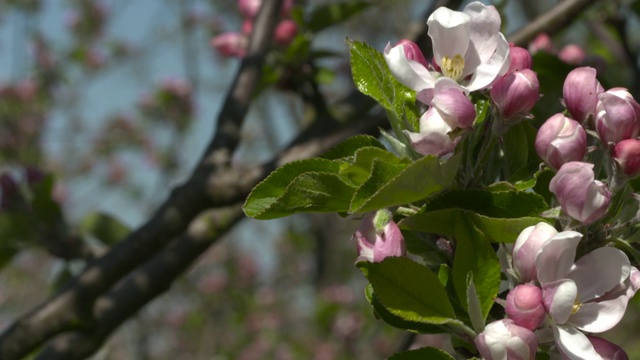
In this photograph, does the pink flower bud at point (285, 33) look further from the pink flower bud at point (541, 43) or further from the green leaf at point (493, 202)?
the green leaf at point (493, 202)

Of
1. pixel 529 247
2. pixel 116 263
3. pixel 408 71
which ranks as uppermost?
pixel 408 71

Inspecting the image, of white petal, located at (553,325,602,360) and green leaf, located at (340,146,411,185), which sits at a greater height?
green leaf, located at (340,146,411,185)

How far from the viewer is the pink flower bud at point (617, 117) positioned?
810 millimetres

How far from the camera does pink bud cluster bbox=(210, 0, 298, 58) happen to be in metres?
2.02

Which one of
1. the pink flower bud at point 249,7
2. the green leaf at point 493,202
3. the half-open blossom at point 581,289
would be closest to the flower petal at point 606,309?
the half-open blossom at point 581,289

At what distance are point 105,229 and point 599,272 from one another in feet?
5.41

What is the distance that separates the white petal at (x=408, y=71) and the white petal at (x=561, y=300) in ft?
0.77

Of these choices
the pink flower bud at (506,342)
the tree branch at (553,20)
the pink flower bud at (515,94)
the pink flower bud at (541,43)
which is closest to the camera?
the pink flower bud at (506,342)

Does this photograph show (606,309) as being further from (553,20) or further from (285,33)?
(285,33)

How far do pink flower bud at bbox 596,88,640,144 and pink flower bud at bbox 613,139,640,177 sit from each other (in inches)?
0.4

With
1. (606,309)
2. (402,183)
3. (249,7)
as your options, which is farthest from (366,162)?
(249,7)

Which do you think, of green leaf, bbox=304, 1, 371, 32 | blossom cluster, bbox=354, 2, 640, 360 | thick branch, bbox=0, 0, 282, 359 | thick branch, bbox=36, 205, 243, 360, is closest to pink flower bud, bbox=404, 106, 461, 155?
blossom cluster, bbox=354, 2, 640, 360

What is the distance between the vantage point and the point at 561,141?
82cm

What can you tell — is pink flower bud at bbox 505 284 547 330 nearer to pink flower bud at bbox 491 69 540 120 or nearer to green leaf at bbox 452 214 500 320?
green leaf at bbox 452 214 500 320
